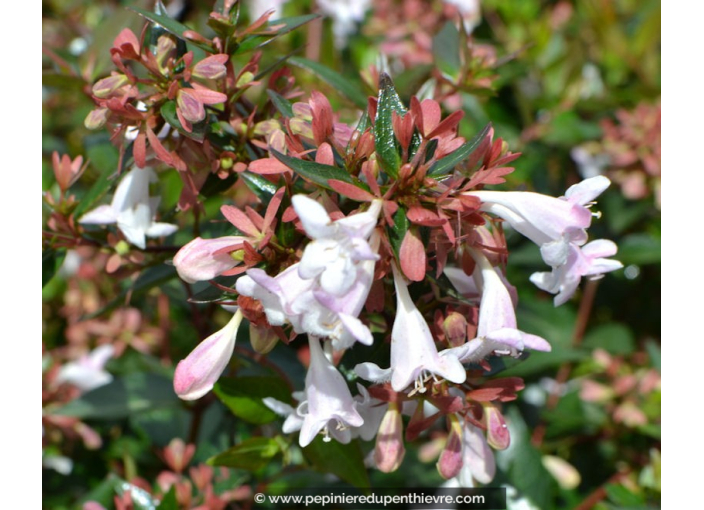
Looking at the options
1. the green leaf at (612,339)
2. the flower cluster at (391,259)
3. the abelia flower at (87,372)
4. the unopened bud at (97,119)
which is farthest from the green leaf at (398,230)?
the green leaf at (612,339)

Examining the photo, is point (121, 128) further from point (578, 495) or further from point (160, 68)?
point (578, 495)

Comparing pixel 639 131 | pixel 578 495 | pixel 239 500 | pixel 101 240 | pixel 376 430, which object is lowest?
pixel 578 495

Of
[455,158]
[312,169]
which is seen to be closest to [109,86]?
[312,169]

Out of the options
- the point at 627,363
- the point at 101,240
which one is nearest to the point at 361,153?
the point at 101,240

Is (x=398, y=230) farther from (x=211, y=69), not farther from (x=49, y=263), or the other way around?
(x=49, y=263)

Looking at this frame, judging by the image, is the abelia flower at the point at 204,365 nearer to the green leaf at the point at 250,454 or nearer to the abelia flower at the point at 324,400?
the abelia flower at the point at 324,400

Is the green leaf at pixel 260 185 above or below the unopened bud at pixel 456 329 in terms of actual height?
above
